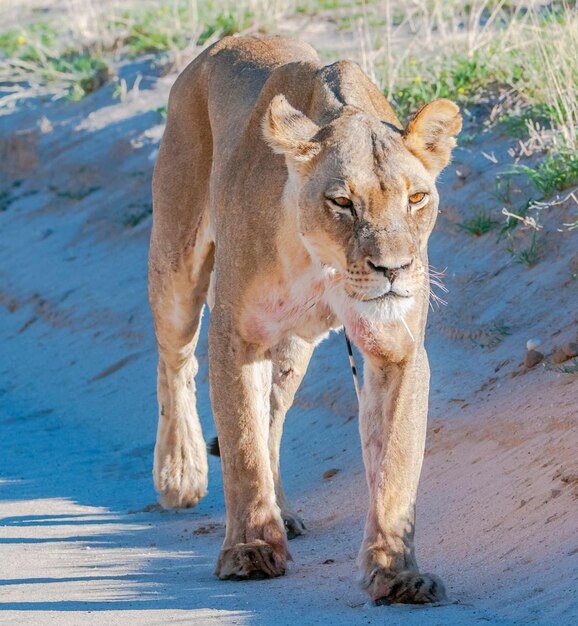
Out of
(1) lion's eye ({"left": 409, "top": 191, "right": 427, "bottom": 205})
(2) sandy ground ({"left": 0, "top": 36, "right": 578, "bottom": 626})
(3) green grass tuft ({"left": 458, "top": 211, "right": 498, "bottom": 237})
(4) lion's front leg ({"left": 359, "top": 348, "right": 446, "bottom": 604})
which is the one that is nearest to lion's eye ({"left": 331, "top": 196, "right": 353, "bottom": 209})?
(1) lion's eye ({"left": 409, "top": 191, "right": 427, "bottom": 205})

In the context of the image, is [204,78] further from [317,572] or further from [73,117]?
[73,117]

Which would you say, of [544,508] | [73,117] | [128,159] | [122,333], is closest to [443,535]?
[544,508]

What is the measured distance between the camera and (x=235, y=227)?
4918mm

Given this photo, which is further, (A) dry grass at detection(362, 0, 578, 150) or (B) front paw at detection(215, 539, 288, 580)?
(A) dry grass at detection(362, 0, 578, 150)

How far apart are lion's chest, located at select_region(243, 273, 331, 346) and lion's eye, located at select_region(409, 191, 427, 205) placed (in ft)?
1.54

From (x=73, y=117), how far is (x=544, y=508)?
30.1 feet

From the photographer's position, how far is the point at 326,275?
15.1 ft

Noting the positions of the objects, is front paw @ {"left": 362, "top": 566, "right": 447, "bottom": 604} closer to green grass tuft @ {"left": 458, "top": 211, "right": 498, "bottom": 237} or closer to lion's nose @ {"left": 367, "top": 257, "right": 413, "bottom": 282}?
lion's nose @ {"left": 367, "top": 257, "right": 413, "bottom": 282}

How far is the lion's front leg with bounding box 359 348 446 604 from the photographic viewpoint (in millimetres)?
4230

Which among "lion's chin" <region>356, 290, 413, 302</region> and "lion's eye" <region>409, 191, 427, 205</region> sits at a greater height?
"lion's eye" <region>409, 191, 427, 205</region>

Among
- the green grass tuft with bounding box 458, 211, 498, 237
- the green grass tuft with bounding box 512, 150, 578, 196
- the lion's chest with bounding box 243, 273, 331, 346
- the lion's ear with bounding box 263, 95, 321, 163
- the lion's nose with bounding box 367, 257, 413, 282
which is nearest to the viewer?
the lion's nose with bounding box 367, 257, 413, 282

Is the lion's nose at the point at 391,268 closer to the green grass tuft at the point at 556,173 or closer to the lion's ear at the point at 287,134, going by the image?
the lion's ear at the point at 287,134

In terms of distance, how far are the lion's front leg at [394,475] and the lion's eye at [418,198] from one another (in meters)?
0.52

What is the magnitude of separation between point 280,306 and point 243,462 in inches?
21.5
